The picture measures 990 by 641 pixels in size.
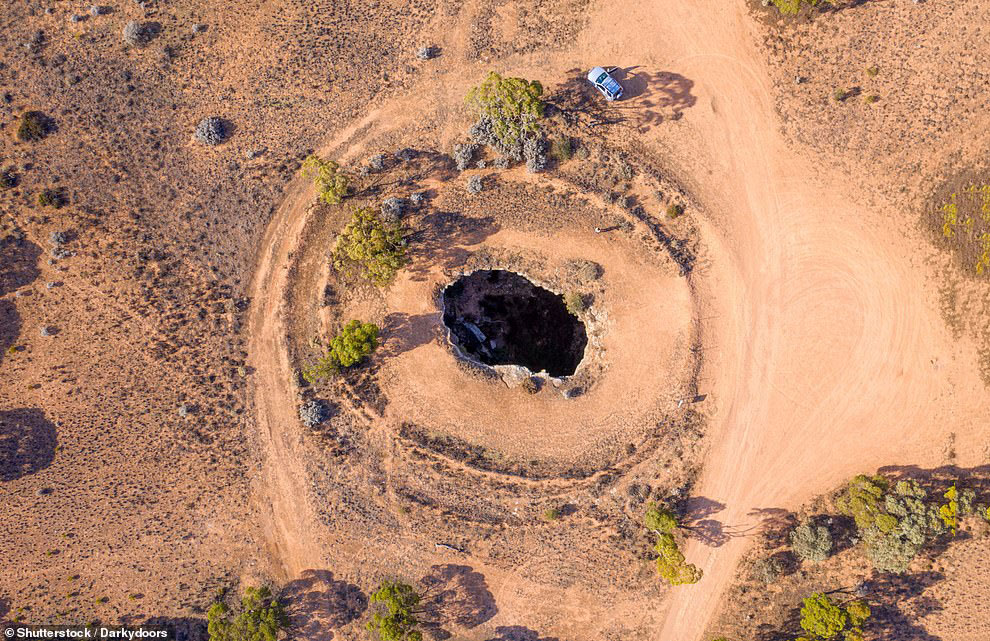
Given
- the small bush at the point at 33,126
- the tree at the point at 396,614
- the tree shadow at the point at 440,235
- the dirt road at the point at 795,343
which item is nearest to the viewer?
the tree at the point at 396,614

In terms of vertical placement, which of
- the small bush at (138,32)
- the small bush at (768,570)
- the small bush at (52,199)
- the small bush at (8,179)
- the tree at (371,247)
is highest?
the small bush at (138,32)

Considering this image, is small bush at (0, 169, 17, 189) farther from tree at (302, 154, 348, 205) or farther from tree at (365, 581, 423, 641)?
tree at (365, 581, 423, 641)

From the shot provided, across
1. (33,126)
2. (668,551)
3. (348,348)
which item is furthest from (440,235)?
(33,126)

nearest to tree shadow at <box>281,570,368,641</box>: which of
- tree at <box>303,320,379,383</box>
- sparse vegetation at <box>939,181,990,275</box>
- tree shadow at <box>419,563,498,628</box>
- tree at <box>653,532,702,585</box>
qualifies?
tree shadow at <box>419,563,498,628</box>

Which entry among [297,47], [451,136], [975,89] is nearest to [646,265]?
[451,136]

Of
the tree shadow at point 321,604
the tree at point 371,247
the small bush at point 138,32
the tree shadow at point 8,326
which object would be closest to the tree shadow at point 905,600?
the tree shadow at point 321,604

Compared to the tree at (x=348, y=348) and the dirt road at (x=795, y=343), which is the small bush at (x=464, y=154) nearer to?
the tree at (x=348, y=348)

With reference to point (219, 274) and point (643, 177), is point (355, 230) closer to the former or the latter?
point (219, 274)

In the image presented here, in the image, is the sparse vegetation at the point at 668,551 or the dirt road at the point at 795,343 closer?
the sparse vegetation at the point at 668,551
